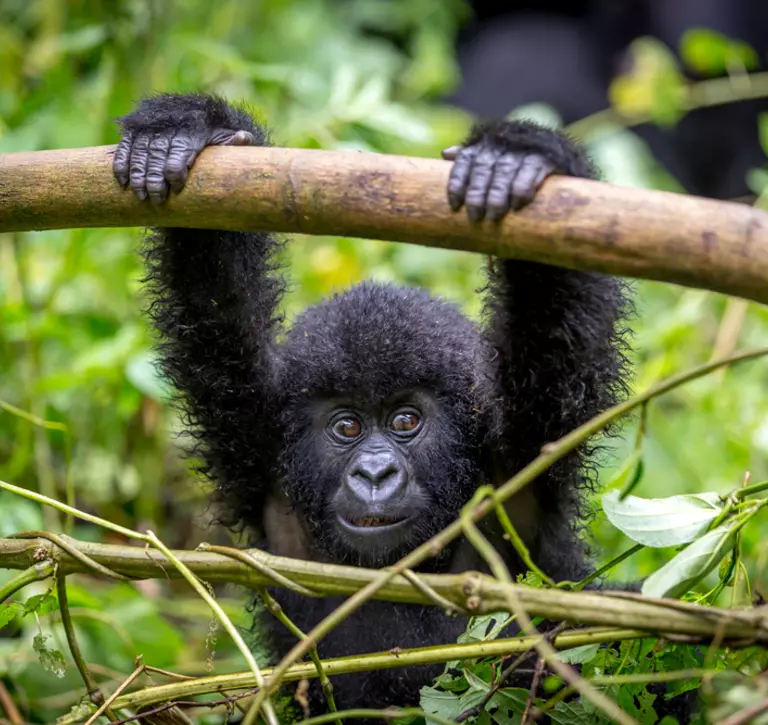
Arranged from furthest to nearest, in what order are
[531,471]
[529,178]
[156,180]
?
[156,180] → [529,178] → [531,471]

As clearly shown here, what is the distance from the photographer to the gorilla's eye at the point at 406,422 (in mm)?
3244

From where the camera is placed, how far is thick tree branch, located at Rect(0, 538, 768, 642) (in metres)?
1.92

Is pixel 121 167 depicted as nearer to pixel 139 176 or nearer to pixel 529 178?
pixel 139 176

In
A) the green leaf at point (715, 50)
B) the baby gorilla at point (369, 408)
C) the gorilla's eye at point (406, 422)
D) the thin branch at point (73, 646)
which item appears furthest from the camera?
the green leaf at point (715, 50)

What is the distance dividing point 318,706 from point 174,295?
1.42 m

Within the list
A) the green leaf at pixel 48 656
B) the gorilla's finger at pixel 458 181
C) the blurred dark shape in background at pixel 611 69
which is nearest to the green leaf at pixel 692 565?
the gorilla's finger at pixel 458 181

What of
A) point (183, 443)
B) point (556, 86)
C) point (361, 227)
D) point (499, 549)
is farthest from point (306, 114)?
point (556, 86)

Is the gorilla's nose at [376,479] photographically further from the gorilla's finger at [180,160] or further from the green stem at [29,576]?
the gorilla's finger at [180,160]

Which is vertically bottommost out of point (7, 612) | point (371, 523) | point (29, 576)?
point (7, 612)

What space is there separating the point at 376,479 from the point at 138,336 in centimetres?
194

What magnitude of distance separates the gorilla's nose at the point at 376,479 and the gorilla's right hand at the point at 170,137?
1.00 meters

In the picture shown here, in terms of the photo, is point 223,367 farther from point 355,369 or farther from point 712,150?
point 712,150

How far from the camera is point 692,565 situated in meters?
2.11

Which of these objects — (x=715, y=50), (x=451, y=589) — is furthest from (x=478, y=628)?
(x=715, y=50)
